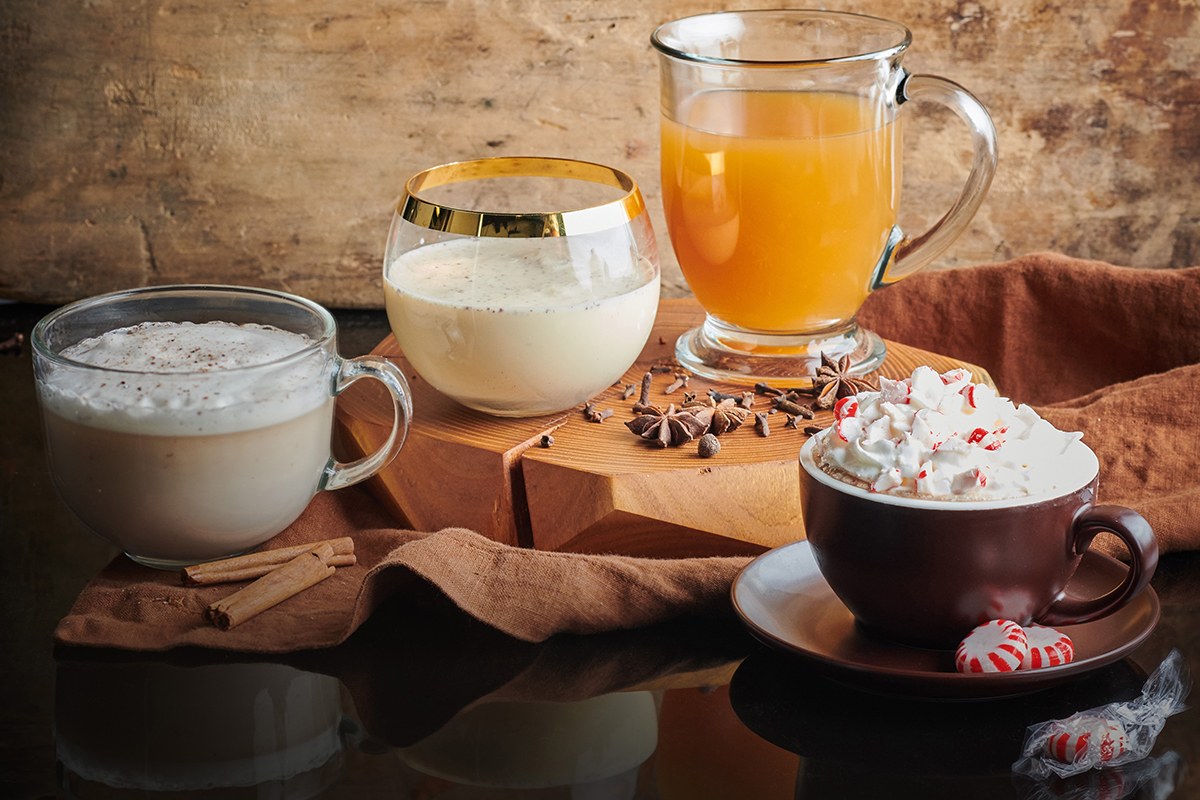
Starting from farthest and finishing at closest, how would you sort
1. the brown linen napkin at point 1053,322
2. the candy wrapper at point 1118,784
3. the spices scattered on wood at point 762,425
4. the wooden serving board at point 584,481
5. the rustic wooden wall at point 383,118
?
the rustic wooden wall at point 383,118, the brown linen napkin at point 1053,322, the spices scattered on wood at point 762,425, the wooden serving board at point 584,481, the candy wrapper at point 1118,784

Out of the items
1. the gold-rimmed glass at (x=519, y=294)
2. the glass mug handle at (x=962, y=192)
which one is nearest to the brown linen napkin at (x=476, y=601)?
the gold-rimmed glass at (x=519, y=294)

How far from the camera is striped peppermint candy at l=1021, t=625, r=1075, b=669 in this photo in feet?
2.39

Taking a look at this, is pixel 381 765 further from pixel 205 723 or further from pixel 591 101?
pixel 591 101

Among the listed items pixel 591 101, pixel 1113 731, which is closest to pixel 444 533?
pixel 1113 731

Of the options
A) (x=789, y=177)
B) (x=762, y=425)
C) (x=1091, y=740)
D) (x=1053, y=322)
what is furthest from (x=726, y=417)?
(x=1053, y=322)

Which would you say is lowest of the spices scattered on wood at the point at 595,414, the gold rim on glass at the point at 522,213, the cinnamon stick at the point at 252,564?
the cinnamon stick at the point at 252,564

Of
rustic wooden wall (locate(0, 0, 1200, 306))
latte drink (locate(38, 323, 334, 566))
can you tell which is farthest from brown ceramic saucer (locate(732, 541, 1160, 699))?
rustic wooden wall (locate(0, 0, 1200, 306))

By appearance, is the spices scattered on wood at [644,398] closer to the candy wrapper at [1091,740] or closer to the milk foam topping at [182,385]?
the milk foam topping at [182,385]

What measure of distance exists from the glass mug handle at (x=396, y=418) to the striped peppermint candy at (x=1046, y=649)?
1.79 feet

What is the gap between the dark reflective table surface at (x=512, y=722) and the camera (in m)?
0.73

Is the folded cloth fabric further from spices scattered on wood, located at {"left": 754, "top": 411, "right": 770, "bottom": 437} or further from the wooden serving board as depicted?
spices scattered on wood, located at {"left": 754, "top": 411, "right": 770, "bottom": 437}

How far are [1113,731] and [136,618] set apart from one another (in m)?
0.69

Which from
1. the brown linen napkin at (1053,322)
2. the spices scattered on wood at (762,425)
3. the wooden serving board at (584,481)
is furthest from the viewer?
the brown linen napkin at (1053,322)

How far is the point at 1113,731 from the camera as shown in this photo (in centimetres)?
72
